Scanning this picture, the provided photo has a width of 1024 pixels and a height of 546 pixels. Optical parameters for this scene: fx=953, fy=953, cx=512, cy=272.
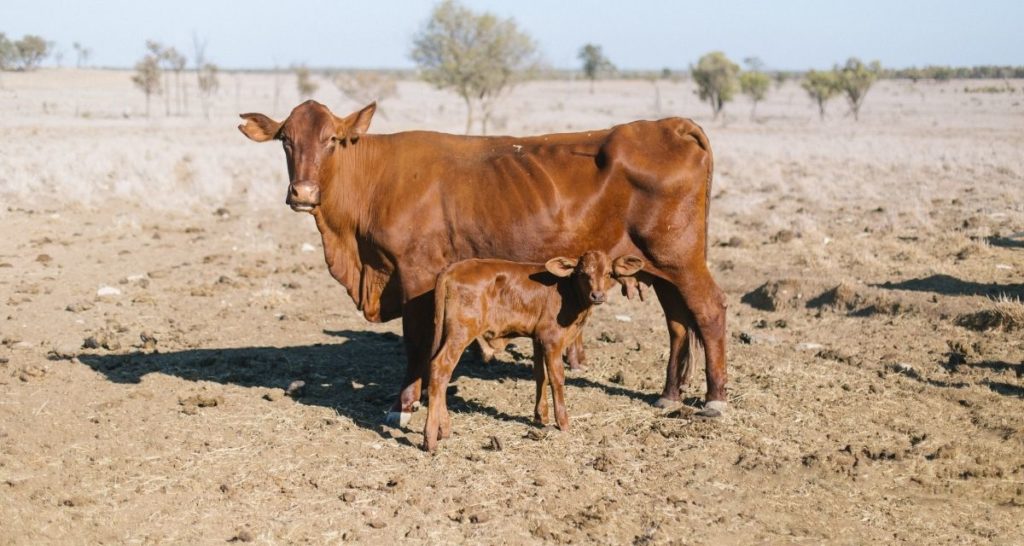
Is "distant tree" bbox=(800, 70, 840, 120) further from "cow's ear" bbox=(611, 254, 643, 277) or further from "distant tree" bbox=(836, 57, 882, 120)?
"cow's ear" bbox=(611, 254, 643, 277)

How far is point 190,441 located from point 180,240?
9.43m

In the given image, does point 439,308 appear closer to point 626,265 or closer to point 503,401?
point 626,265

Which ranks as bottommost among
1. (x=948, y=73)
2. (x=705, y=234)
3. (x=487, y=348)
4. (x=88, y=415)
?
(x=88, y=415)

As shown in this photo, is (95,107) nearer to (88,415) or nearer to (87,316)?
(87,316)

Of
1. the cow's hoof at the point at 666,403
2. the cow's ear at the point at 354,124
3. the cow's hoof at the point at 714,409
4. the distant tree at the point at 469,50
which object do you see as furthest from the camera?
the distant tree at the point at 469,50

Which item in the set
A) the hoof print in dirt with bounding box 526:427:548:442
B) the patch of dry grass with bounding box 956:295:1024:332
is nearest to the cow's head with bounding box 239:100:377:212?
the hoof print in dirt with bounding box 526:427:548:442

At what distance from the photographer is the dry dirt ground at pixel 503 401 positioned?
234 inches

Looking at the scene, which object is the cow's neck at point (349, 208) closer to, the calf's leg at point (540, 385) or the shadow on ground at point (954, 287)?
the calf's leg at point (540, 385)

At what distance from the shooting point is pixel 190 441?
284 inches

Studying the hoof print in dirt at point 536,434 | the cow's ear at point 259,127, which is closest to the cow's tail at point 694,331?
the hoof print in dirt at point 536,434

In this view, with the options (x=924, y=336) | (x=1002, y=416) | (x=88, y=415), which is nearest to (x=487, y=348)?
(x=88, y=415)

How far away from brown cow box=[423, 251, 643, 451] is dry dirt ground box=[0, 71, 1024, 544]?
40 cm

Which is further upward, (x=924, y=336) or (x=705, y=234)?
(x=705, y=234)

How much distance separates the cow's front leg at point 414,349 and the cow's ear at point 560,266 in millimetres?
1079
